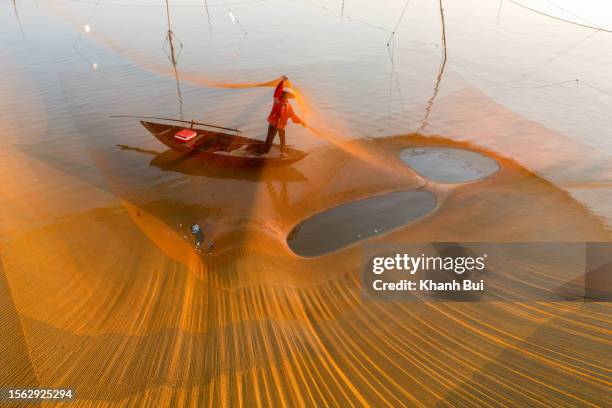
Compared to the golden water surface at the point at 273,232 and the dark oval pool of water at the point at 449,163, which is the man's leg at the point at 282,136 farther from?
the dark oval pool of water at the point at 449,163

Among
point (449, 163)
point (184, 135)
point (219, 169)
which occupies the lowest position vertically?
point (449, 163)

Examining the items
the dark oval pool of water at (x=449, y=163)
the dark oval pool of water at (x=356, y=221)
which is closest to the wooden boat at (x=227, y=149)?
the dark oval pool of water at (x=356, y=221)

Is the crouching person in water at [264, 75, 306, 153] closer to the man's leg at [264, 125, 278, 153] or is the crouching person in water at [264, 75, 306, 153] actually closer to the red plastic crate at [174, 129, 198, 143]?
the man's leg at [264, 125, 278, 153]

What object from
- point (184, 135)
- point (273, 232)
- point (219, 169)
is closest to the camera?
point (273, 232)

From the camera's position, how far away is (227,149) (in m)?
11.1

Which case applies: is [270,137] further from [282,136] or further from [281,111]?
[281,111]

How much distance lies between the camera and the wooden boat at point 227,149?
10961mm

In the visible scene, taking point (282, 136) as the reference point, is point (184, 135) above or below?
above

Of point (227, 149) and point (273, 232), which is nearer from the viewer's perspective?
point (273, 232)

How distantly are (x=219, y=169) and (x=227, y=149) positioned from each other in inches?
29.0

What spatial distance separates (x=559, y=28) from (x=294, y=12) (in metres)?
30.0

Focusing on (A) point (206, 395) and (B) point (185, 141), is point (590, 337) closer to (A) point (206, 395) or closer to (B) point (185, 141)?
(A) point (206, 395)

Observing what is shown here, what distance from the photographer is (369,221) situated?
859 cm

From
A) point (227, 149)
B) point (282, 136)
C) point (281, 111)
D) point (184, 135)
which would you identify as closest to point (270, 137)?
point (282, 136)
